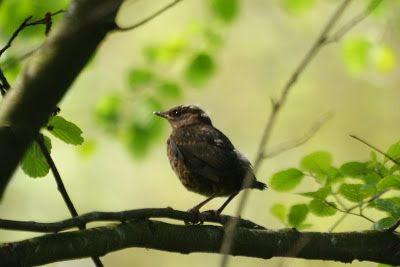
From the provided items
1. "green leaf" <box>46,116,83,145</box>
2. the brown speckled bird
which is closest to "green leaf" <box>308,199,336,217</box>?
the brown speckled bird

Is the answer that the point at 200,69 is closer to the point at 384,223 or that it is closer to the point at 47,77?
the point at 384,223

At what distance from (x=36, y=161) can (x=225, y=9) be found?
8.25 feet

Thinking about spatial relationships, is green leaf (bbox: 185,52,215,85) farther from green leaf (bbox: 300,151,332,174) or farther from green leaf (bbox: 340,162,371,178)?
green leaf (bbox: 340,162,371,178)

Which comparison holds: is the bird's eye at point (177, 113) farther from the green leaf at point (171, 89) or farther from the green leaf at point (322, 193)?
the green leaf at point (322, 193)

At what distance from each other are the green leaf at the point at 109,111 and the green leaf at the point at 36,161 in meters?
2.31

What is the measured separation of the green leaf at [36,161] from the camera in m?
2.53

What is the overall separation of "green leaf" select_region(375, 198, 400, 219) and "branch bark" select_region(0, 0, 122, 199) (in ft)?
4.76

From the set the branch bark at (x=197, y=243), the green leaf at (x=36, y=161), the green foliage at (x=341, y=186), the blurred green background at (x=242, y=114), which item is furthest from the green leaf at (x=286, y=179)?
the blurred green background at (x=242, y=114)

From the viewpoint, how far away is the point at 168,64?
15.6ft

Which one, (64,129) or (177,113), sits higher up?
(177,113)

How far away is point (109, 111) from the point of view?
493 cm

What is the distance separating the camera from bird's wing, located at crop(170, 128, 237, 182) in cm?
396

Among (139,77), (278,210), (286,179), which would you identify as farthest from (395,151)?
(139,77)

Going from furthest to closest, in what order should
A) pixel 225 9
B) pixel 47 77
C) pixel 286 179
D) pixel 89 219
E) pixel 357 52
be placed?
pixel 357 52
pixel 225 9
pixel 286 179
pixel 89 219
pixel 47 77
